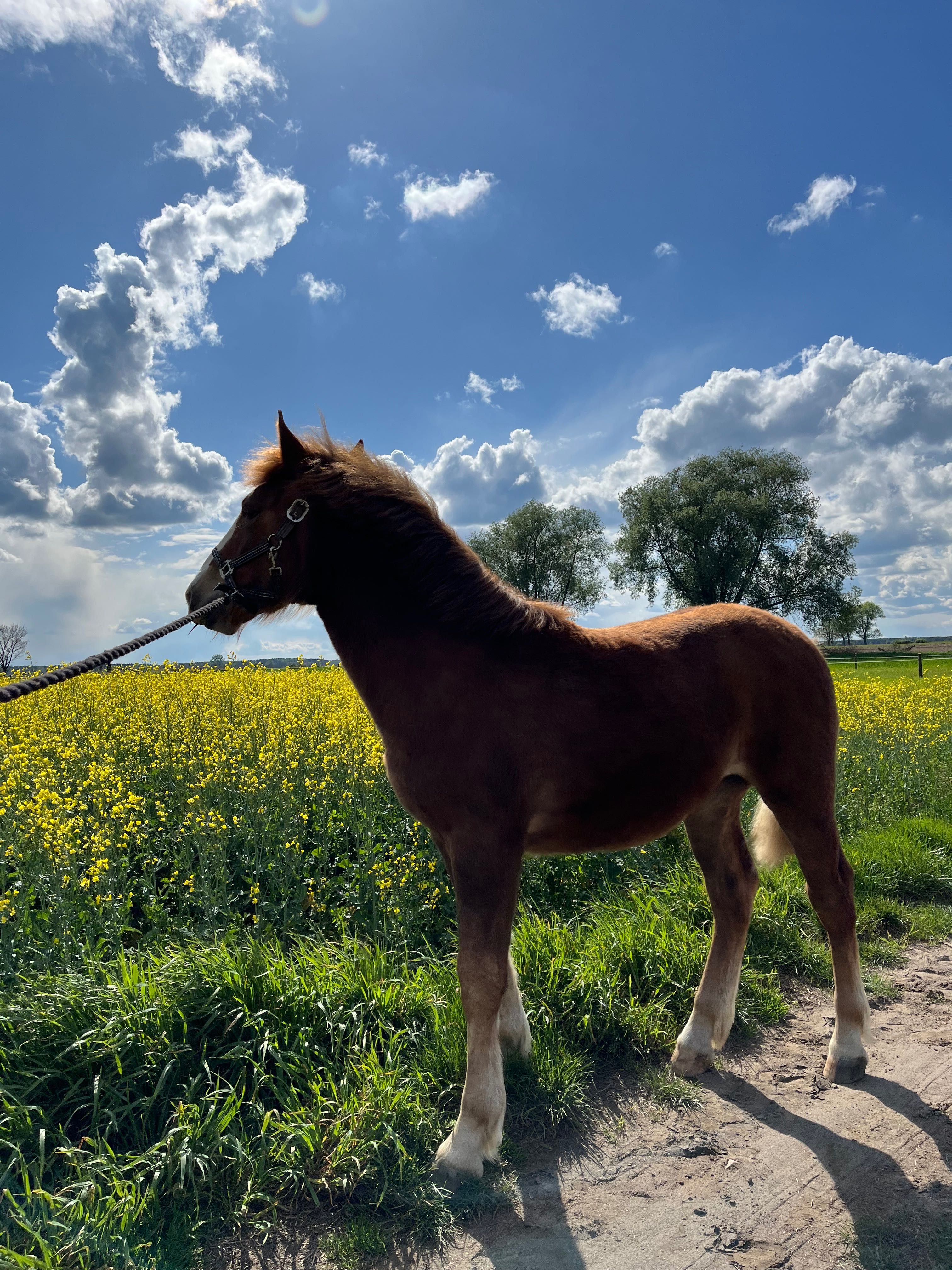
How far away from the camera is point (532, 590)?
5206 centimetres

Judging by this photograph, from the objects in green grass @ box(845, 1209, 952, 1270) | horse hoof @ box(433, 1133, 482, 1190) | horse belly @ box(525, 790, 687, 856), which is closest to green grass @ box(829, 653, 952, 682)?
horse belly @ box(525, 790, 687, 856)

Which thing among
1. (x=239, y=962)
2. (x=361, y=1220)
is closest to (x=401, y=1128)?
(x=361, y=1220)

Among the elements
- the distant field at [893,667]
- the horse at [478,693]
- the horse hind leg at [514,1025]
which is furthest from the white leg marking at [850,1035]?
the distant field at [893,667]

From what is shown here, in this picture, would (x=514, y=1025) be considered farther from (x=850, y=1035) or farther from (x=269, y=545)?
(x=269, y=545)

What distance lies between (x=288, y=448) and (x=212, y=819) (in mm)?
3226

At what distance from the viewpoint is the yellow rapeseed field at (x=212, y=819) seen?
14.6 feet

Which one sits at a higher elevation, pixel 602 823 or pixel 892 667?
pixel 602 823

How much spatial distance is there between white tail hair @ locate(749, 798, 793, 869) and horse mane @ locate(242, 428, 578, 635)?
1.86 metres

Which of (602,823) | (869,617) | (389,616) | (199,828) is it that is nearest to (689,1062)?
(602,823)

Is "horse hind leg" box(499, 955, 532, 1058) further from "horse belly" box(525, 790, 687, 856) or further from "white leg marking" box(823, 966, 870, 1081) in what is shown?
"white leg marking" box(823, 966, 870, 1081)

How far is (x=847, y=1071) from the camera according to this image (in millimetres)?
3471

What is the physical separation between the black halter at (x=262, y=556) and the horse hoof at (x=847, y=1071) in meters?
3.38

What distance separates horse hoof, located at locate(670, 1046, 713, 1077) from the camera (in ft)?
11.4

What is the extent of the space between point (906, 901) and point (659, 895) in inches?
85.7
